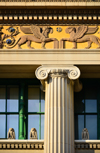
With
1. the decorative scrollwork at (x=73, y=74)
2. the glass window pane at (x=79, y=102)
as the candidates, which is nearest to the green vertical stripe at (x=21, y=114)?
the glass window pane at (x=79, y=102)

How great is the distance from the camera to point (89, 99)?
24766 millimetres

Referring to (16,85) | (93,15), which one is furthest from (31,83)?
(93,15)

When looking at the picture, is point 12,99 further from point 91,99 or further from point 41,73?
point 91,99

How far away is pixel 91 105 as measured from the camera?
24641mm

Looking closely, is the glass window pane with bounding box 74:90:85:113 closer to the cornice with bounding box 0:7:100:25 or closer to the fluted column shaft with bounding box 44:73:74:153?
the fluted column shaft with bounding box 44:73:74:153

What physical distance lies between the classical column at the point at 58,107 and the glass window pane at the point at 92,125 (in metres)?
2.10

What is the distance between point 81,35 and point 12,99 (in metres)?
5.11

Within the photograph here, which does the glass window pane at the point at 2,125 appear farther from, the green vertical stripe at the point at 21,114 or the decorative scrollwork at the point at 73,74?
the decorative scrollwork at the point at 73,74

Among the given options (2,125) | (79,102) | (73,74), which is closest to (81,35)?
(73,74)

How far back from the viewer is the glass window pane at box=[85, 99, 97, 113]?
24.6 m

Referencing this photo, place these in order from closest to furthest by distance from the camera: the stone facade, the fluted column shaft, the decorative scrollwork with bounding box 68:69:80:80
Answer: the fluted column shaft → the stone facade → the decorative scrollwork with bounding box 68:69:80:80

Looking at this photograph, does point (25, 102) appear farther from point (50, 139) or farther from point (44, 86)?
point (50, 139)

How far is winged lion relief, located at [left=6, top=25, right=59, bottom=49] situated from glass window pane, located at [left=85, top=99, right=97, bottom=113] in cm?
369

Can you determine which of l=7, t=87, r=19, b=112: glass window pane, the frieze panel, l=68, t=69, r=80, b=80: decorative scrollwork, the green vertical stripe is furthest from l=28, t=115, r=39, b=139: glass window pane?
the frieze panel
